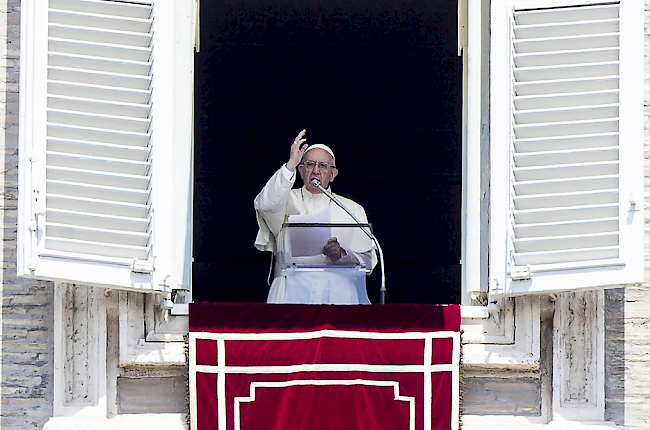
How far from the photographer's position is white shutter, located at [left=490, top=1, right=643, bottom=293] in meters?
6.54

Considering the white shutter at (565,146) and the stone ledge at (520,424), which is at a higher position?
the white shutter at (565,146)

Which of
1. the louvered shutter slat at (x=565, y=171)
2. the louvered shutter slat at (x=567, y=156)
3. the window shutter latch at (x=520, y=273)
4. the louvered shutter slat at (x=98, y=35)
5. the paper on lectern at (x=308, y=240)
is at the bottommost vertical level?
the window shutter latch at (x=520, y=273)

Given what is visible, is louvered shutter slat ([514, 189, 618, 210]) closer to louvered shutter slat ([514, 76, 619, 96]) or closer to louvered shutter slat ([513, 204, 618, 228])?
louvered shutter slat ([513, 204, 618, 228])

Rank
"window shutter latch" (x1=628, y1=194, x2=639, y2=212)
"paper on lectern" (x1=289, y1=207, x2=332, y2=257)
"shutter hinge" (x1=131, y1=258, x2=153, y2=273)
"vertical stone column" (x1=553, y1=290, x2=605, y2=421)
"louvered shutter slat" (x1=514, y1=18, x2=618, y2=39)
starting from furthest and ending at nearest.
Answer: "paper on lectern" (x1=289, y1=207, x2=332, y2=257) < "vertical stone column" (x1=553, y1=290, x2=605, y2=421) < "louvered shutter slat" (x1=514, y1=18, x2=618, y2=39) < "window shutter latch" (x1=628, y1=194, x2=639, y2=212) < "shutter hinge" (x1=131, y1=258, x2=153, y2=273)

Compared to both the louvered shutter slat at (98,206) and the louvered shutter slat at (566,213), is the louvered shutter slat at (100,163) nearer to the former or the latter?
the louvered shutter slat at (98,206)

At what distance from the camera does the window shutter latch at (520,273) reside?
648cm

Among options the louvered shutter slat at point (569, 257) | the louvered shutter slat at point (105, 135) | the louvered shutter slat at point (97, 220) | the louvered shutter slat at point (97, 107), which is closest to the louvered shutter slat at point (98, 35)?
the louvered shutter slat at point (97, 107)

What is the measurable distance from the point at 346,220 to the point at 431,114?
2746 millimetres

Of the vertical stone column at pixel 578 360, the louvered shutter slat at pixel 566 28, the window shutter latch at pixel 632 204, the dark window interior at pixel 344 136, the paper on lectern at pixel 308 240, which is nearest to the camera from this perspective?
the window shutter latch at pixel 632 204

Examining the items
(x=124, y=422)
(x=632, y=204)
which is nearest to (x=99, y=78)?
(x=124, y=422)

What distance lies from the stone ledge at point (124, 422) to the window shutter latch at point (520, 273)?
1.48 meters

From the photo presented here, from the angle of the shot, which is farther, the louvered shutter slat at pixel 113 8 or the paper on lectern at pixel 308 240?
the paper on lectern at pixel 308 240

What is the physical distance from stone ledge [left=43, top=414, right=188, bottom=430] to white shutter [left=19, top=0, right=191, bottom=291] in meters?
0.61

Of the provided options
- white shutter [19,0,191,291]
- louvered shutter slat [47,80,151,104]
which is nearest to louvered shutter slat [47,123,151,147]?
white shutter [19,0,191,291]
